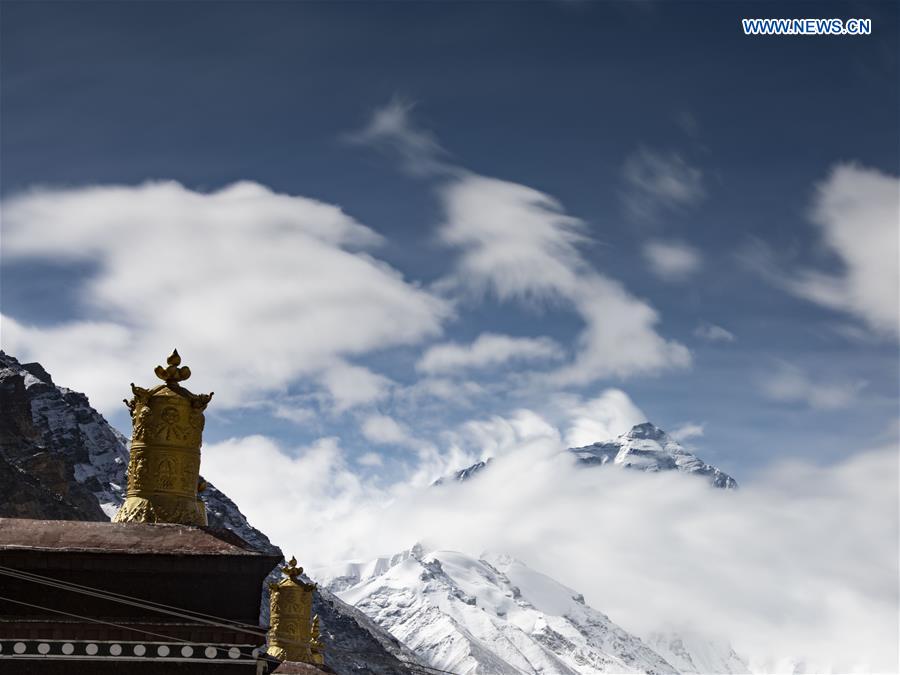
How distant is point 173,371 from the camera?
61.9ft

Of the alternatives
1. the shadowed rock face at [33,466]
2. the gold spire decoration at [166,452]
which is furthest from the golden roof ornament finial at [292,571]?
the shadowed rock face at [33,466]

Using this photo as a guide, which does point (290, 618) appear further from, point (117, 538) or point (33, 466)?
point (33, 466)

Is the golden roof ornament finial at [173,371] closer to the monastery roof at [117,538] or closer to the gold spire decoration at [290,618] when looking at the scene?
the monastery roof at [117,538]

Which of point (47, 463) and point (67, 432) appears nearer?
point (47, 463)

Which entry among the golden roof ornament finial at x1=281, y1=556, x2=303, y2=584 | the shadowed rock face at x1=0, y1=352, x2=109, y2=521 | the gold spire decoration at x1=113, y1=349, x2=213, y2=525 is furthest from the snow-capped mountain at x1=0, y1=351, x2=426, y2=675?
the gold spire decoration at x1=113, y1=349, x2=213, y2=525

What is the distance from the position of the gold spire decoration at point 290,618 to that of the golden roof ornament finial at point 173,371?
659cm

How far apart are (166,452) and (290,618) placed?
721cm

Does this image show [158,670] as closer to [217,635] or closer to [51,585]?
[217,635]

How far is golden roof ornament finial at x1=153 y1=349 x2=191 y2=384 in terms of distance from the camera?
61.7ft

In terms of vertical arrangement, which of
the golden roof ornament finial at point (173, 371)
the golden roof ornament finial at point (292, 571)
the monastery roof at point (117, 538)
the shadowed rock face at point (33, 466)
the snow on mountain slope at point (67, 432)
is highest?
the snow on mountain slope at point (67, 432)

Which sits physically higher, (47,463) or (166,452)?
(47,463)

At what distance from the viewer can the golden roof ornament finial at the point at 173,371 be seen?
18797mm

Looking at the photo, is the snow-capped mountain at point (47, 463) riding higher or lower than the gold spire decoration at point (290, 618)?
higher

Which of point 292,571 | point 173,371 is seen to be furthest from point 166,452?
point 292,571
